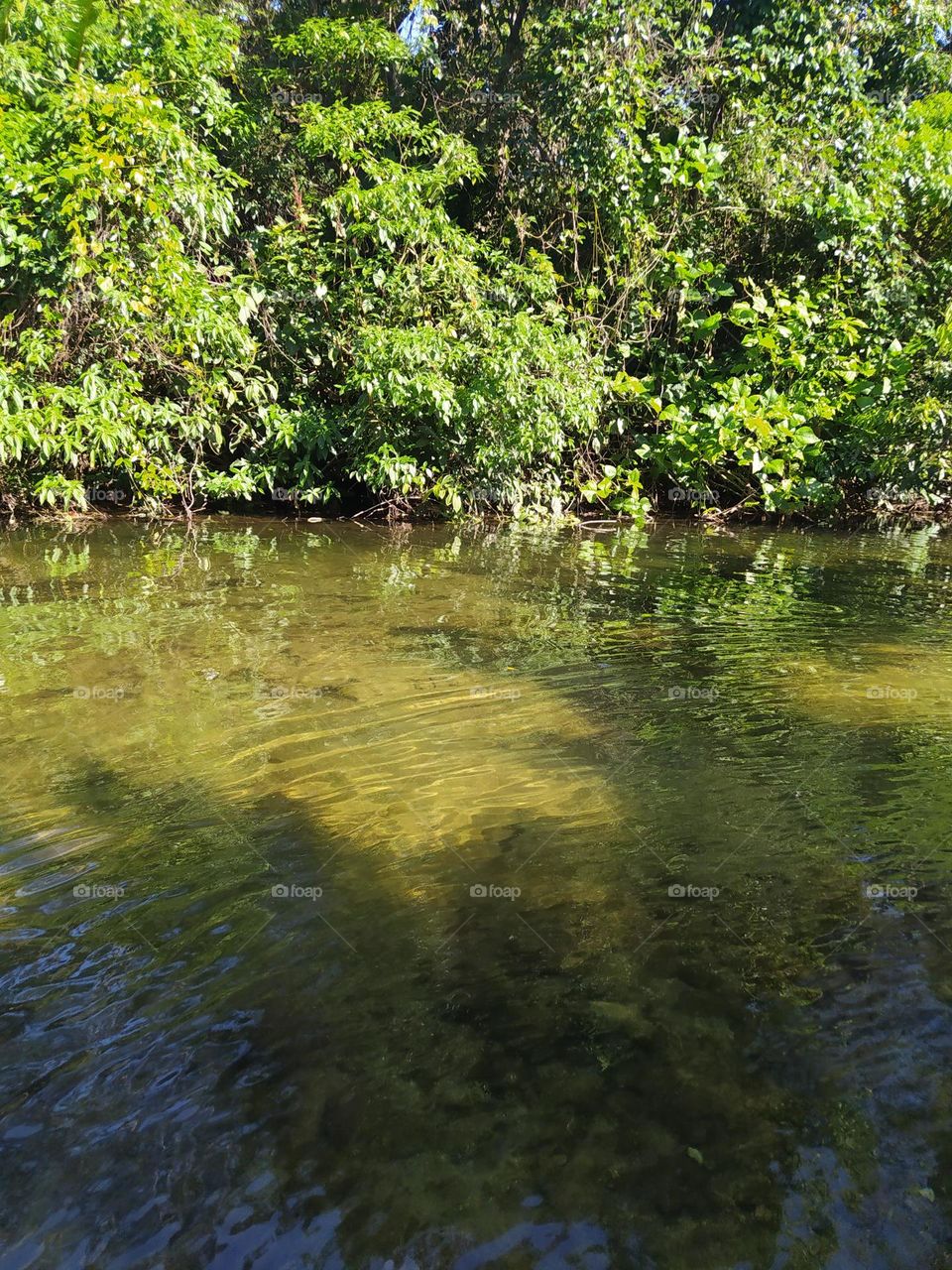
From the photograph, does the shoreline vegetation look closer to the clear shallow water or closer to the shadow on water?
the clear shallow water

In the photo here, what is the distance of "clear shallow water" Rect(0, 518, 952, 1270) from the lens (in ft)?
6.15

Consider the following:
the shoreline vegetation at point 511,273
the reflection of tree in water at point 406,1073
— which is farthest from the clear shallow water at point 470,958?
the shoreline vegetation at point 511,273

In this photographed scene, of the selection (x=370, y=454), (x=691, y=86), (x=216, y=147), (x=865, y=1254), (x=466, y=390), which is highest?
(x=691, y=86)

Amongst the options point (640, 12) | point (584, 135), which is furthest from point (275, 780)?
point (640, 12)

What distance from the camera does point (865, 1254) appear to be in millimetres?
1781

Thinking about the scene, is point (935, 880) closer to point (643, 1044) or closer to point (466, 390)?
point (643, 1044)

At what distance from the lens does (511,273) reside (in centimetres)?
1126

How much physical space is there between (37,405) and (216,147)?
16.2 feet

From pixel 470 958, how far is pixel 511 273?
10251 millimetres

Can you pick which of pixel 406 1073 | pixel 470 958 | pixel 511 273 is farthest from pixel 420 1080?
pixel 511 273

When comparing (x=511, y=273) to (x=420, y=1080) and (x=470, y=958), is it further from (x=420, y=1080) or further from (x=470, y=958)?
(x=420, y=1080)

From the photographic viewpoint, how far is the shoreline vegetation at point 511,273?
950 centimetres

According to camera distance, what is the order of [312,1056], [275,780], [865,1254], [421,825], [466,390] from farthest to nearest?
[466,390], [275,780], [421,825], [312,1056], [865,1254]

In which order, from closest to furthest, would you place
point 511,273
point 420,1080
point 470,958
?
point 420,1080
point 470,958
point 511,273
